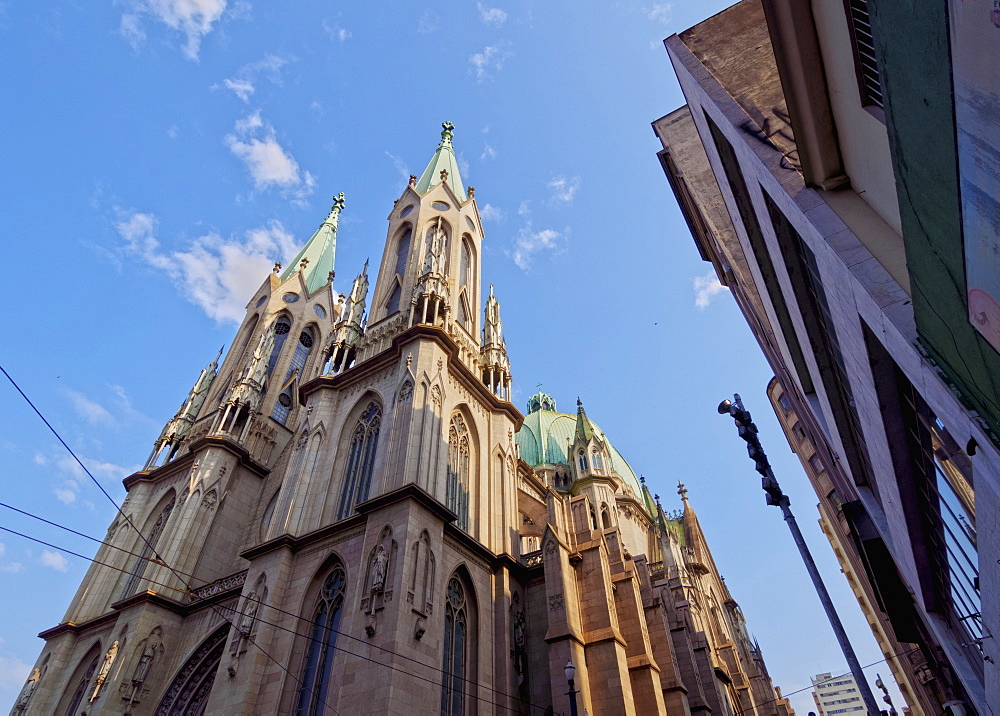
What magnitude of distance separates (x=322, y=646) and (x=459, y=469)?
771 cm

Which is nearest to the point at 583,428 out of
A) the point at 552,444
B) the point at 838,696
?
the point at 552,444

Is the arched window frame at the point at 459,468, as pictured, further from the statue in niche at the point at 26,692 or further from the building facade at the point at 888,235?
the statue in niche at the point at 26,692

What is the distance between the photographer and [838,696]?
151m

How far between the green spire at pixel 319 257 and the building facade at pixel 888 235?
35.0 meters

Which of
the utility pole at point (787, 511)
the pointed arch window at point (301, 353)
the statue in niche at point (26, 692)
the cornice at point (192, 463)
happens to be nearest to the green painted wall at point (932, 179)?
the utility pole at point (787, 511)

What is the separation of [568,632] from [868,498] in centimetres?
952

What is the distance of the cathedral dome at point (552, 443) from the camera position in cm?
4738

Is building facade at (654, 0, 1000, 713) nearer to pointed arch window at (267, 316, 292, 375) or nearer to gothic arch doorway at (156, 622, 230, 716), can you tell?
gothic arch doorway at (156, 622, 230, 716)

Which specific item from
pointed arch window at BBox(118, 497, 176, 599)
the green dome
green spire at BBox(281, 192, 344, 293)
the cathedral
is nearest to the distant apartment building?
the green dome

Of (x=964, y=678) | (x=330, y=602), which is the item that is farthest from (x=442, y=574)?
(x=964, y=678)

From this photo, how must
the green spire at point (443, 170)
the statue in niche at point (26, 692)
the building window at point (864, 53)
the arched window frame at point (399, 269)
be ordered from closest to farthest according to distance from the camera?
the building window at point (864, 53)
the statue in niche at point (26, 692)
the arched window frame at point (399, 269)
the green spire at point (443, 170)

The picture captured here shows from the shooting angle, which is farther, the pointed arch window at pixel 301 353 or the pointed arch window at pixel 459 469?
the pointed arch window at pixel 301 353

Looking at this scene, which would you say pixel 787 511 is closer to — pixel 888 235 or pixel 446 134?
pixel 888 235

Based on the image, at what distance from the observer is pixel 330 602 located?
18.2 m
